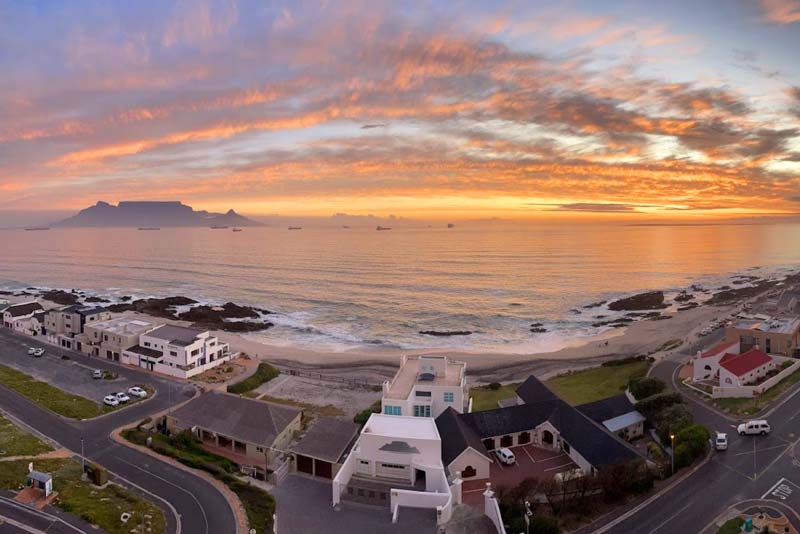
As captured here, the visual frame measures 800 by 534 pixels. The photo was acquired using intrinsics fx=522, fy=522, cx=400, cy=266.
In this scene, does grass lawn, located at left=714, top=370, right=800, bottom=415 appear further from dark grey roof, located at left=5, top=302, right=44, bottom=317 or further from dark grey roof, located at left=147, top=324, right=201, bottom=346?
dark grey roof, located at left=5, top=302, right=44, bottom=317

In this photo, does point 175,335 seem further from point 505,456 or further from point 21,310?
point 505,456

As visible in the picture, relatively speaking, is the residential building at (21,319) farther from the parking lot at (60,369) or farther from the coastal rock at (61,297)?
the coastal rock at (61,297)

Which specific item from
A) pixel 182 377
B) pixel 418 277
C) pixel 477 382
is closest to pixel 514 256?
pixel 418 277

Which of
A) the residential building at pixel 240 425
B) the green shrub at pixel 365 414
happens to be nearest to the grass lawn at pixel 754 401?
the green shrub at pixel 365 414

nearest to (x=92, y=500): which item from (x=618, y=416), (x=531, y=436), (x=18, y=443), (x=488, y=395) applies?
(x=18, y=443)

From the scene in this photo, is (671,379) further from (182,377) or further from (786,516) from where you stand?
(182,377)

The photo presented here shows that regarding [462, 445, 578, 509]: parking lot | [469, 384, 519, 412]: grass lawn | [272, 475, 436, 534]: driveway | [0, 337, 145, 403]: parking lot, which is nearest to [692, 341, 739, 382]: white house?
[469, 384, 519, 412]: grass lawn

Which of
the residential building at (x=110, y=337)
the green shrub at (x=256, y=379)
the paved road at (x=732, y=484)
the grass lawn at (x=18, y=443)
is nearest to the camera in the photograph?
the paved road at (x=732, y=484)
